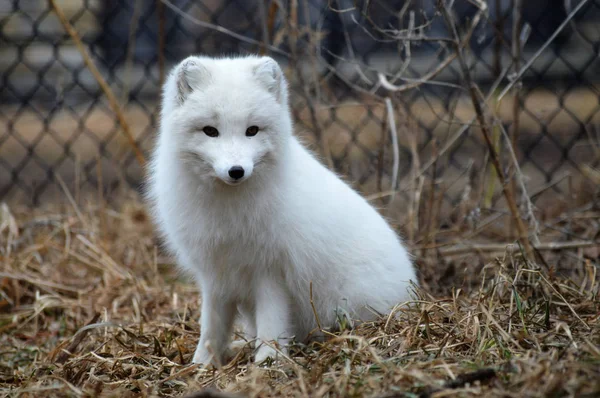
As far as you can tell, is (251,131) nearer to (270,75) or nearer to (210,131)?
(210,131)

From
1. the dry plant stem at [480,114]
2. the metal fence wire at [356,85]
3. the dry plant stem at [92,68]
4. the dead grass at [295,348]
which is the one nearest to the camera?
the dead grass at [295,348]

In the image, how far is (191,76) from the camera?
2.88 m

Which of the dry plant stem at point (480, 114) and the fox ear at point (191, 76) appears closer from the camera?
the fox ear at point (191, 76)

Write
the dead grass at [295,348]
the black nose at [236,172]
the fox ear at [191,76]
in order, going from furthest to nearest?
the fox ear at [191,76], the black nose at [236,172], the dead grass at [295,348]

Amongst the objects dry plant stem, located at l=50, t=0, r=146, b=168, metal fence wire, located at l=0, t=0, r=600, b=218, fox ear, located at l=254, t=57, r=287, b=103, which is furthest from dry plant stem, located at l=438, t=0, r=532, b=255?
dry plant stem, located at l=50, t=0, r=146, b=168

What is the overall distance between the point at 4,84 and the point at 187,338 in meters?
3.46

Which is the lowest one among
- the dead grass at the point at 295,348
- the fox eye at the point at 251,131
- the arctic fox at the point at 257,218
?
the dead grass at the point at 295,348

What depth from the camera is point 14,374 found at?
3.00 metres

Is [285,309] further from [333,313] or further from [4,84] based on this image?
[4,84]

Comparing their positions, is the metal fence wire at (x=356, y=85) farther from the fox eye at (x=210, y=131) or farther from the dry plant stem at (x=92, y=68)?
the fox eye at (x=210, y=131)

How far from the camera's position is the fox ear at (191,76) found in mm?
2865

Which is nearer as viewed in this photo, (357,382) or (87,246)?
(357,382)

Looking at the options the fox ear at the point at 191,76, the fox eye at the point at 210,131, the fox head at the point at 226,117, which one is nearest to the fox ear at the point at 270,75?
the fox head at the point at 226,117

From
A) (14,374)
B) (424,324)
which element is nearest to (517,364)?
(424,324)
